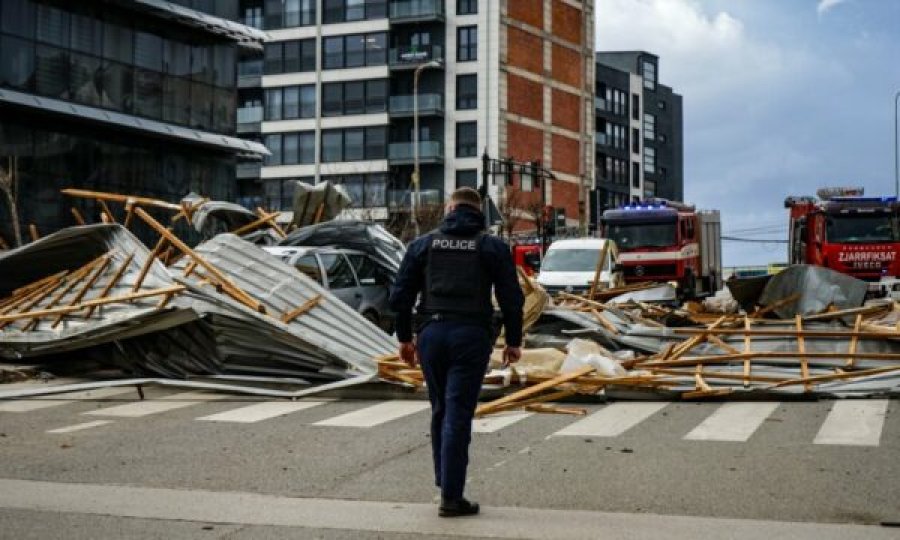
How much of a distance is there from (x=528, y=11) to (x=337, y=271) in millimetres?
62590

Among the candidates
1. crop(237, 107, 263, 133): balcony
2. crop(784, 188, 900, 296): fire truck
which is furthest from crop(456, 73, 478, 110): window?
crop(784, 188, 900, 296): fire truck

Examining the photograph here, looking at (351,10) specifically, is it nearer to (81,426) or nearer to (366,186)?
(366,186)

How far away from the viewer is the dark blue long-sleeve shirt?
24.6 ft

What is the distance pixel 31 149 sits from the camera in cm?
3738

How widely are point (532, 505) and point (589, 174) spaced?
266ft

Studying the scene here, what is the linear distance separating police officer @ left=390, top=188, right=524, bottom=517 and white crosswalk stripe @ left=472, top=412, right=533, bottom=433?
3.43 metres

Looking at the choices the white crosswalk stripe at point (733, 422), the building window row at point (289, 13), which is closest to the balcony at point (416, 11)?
the building window row at point (289, 13)

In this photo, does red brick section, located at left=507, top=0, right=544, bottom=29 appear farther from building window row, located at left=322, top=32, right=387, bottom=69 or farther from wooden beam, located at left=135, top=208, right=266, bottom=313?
wooden beam, located at left=135, top=208, right=266, bottom=313

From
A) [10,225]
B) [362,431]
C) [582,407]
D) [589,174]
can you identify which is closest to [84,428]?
[362,431]

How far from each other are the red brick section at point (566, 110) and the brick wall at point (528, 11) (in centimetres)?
482

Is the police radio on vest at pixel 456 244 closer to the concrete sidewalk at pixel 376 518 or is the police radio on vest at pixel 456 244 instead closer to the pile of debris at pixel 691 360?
the concrete sidewalk at pixel 376 518

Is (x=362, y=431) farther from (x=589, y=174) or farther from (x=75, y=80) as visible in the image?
(x=589, y=174)

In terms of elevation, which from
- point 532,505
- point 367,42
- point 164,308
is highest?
point 367,42

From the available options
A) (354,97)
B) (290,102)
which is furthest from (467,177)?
(290,102)
